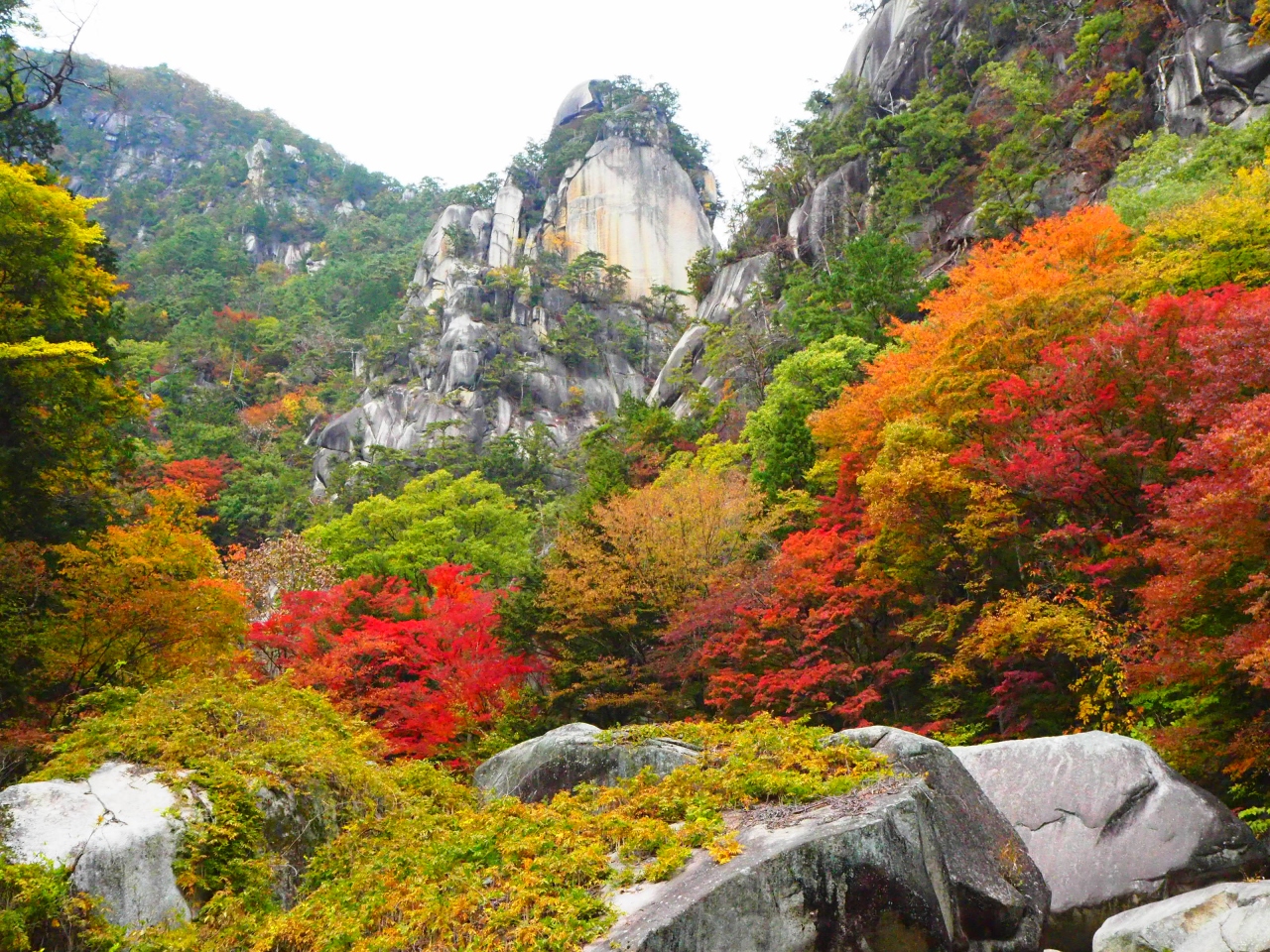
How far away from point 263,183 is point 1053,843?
3516 inches

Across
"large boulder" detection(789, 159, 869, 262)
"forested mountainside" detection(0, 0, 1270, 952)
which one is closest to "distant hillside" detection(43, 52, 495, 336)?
"forested mountainside" detection(0, 0, 1270, 952)

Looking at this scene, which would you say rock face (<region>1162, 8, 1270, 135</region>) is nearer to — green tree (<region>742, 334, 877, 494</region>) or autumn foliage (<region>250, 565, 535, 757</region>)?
green tree (<region>742, 334, 877, 494</region>)

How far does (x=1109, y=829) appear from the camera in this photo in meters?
9.04

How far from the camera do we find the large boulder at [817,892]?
17.4 ft

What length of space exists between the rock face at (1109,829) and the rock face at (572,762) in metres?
3.91

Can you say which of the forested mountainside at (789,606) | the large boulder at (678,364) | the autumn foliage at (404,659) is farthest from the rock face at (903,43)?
the autumn foliage at (404,659)

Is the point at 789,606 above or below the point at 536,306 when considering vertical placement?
below

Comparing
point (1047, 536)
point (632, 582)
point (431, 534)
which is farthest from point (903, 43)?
point (1047, 536)

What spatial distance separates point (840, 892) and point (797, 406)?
16052mm

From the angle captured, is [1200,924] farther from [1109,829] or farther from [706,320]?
[706,320]

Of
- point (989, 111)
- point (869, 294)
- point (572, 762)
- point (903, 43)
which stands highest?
point (903, 43)

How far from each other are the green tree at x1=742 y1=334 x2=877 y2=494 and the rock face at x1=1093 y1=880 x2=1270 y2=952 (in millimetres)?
13215

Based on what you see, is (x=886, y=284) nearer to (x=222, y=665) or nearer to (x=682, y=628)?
(x=682, y=628)

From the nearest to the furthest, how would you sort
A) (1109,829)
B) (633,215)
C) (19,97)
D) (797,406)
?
(1109,829), (19,97), (797,406), (633,215)
